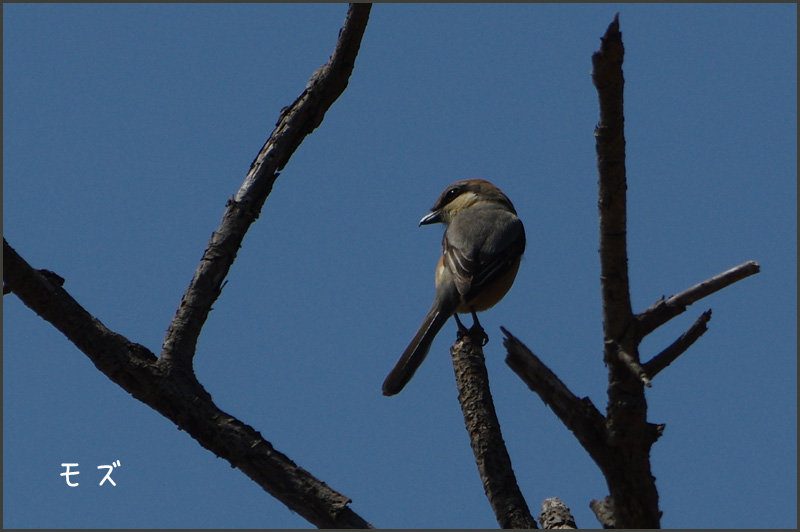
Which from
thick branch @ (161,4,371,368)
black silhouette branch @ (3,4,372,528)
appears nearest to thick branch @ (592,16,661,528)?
black silhouette branch @ (3,4,372,528)

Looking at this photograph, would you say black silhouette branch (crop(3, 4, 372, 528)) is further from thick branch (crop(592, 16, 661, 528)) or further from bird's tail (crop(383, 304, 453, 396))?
bird's tail (crop(383, 304, 453, 396))

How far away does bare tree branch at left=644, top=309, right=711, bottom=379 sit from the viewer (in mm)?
3830

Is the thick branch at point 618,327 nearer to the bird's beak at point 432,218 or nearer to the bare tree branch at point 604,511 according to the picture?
the bare tree branch at point 604,511

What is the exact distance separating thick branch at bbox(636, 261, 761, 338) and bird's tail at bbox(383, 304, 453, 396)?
2.78m

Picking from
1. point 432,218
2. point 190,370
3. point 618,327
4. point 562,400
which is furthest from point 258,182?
point 432,218

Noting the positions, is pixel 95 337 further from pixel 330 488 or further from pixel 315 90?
pixel 315 90

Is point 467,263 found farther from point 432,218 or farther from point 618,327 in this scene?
point 618,327

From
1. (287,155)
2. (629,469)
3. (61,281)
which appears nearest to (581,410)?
(629,469)

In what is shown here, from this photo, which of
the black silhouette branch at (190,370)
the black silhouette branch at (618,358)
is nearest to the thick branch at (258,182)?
the black silhouette branch at (190,370)

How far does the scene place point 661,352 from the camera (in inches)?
152

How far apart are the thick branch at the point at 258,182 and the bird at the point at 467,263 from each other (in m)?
1.92

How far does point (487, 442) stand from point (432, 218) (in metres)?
4.65

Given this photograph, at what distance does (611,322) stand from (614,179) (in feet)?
2.06

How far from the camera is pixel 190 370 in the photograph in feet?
14.7
